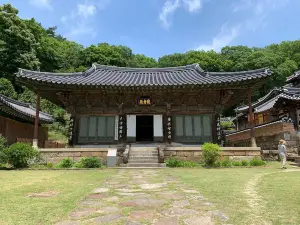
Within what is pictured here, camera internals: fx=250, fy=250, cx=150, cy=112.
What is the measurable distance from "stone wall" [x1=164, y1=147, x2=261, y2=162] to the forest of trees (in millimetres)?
23737

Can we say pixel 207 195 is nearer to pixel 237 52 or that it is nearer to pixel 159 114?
pixel 159 114

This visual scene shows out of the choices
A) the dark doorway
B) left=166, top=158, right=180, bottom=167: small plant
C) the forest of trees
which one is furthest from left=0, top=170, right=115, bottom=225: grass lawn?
the forest of trees

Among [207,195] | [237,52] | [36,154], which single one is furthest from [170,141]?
[237,52]

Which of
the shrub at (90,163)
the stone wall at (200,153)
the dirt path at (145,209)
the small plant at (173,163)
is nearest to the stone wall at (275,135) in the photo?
the stone wall at (200,153)

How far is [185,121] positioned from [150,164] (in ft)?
15.9

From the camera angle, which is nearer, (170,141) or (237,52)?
(170,141)

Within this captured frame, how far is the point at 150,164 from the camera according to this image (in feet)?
45.9

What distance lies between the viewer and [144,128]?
22438mm

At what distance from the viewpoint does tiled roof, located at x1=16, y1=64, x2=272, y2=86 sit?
1482 cm

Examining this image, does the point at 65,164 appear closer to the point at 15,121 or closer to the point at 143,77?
the point at 143,77

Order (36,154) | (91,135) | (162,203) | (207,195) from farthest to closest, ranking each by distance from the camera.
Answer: (91,135) < (36,154) < (207,195) < (162,203)

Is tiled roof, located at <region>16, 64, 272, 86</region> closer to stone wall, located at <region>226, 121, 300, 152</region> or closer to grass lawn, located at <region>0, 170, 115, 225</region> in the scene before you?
stone wall, located at <region>226, 121, 300, 152</region>

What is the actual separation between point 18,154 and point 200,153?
9.79 meters

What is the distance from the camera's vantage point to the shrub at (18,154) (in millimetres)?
12305
